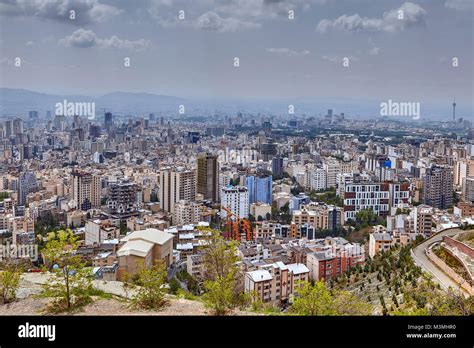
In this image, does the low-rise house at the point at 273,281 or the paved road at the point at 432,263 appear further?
the low-rise house at the point at 273,281

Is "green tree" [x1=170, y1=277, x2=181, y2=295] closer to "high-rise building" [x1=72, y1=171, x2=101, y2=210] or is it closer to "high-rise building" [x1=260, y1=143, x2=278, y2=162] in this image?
"high-rise building" [x1=72, y1=171, x2=101, y2=210]

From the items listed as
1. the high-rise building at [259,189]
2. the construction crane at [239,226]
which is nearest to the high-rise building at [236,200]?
the construction crane at [239,226]

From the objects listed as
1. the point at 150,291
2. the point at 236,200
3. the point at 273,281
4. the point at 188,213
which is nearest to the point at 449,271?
the point at 273,281

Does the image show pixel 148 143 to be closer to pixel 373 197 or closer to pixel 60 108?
pixel 373 197

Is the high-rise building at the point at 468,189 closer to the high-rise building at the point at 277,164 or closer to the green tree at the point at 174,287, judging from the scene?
the high-rise building at the point at 277,164

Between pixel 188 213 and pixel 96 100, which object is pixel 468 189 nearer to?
pixel 188 213

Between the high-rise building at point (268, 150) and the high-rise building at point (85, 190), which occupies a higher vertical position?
the high-rise building at point (268, 150)

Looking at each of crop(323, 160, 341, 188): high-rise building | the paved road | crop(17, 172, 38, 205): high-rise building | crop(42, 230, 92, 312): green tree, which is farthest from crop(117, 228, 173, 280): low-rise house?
crop(323, 160, 341, 188): high-rise building
